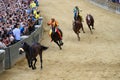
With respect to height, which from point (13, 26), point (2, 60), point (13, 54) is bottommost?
point (13, 54)

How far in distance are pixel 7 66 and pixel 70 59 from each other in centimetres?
333

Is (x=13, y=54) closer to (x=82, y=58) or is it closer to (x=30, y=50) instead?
(x=30, y=50)

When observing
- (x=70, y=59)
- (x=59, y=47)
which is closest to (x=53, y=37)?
(x=59, y=47)

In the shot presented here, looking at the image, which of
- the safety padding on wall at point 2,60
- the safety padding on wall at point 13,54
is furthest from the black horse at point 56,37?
the safety padding on wall at point 2,60

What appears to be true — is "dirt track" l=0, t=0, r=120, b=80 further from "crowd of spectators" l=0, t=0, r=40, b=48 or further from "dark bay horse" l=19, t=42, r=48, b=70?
"crowd of spectators" l=0, t=0, r=40, b=48

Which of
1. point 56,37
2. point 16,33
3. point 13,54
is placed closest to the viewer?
point 13,54

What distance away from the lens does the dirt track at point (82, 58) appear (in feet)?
52.7

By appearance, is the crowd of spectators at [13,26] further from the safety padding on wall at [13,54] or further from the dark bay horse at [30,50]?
the dark bay horse at [30,50]

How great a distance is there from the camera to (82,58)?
1923cm

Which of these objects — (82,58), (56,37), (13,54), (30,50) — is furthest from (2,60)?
(56,37)

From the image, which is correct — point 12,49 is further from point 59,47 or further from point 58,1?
point 58,1

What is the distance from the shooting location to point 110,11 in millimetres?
35125

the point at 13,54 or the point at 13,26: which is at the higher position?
the point at 13,26

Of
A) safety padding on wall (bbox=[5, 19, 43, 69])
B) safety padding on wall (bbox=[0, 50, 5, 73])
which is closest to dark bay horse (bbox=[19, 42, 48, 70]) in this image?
safety padding on wall (bbox=[0, 50, 5, 73])
